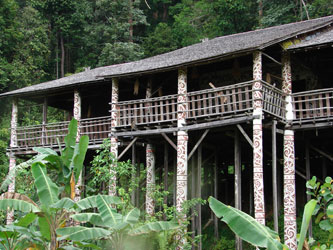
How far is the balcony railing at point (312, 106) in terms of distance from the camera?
15.2m

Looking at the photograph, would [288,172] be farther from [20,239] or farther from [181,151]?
[20,239]

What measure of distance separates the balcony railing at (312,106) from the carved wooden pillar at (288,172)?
30 cm

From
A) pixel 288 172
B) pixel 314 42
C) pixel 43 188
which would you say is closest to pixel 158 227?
pixel 43 188

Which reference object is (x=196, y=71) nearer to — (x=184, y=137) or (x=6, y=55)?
(x=184, y=137)

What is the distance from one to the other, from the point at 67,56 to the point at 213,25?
440 inches

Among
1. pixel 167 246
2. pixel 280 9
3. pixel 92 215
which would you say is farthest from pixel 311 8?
pixel 92 215

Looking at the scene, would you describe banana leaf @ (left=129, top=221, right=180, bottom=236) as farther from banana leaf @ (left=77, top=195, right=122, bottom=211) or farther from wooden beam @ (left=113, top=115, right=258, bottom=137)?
wooden beam @ (left=113, top=115, right=258, bottom=137)

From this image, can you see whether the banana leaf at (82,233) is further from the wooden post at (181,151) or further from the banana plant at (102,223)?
the wooden post at (181,151)

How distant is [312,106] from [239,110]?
110 inches

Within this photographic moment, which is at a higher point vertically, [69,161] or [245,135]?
[245,135]

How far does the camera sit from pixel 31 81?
112 feet

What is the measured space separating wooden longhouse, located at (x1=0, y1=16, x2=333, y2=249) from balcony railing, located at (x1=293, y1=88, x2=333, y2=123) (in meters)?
0.03

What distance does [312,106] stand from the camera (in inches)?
650

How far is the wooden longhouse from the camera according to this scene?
1520cm
